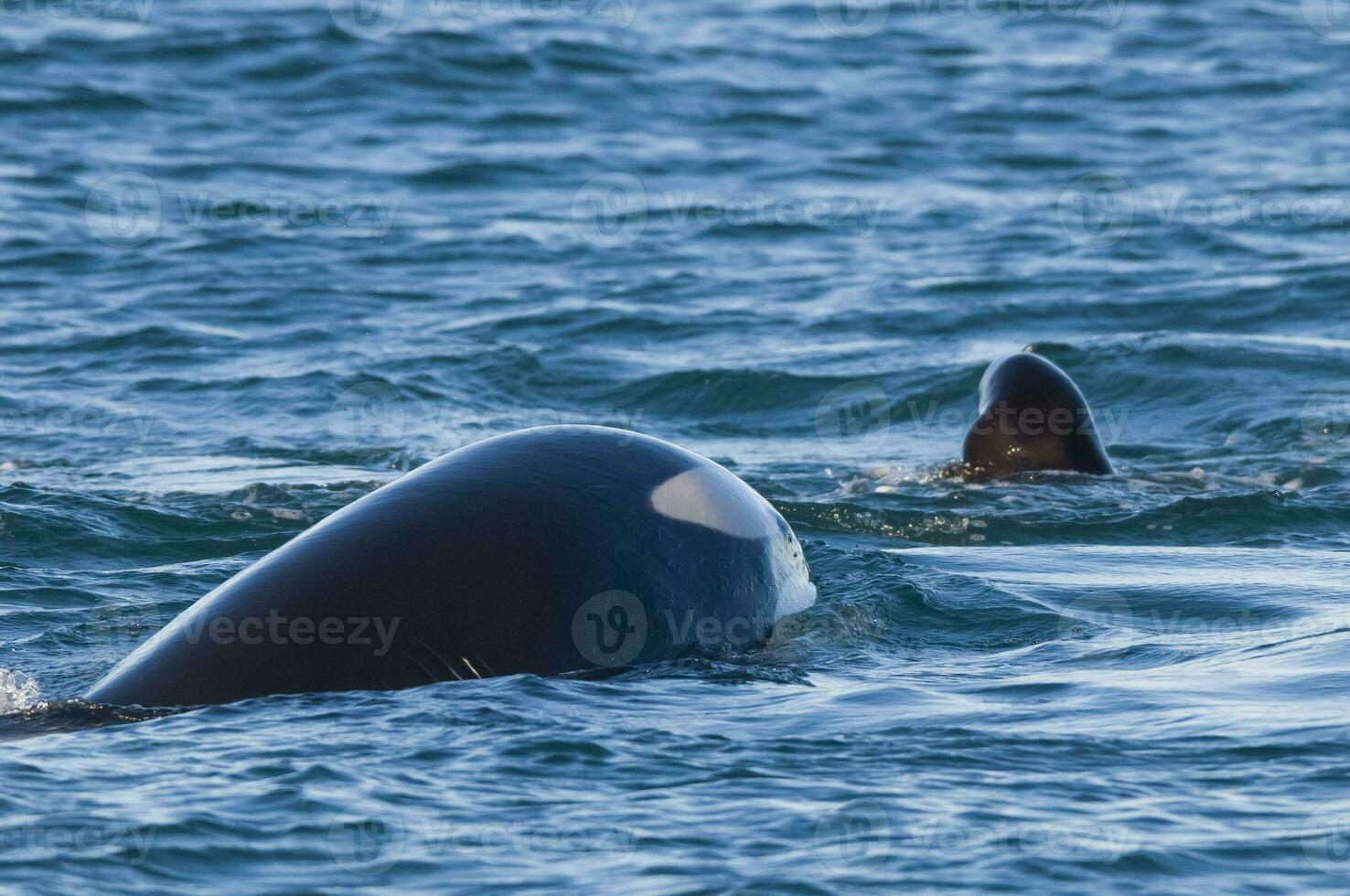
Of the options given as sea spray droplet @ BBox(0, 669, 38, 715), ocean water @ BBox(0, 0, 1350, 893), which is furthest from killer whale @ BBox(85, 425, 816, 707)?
sea spray droplet @ BBox(0, 669, 38, 715)

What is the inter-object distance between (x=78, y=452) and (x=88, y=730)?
748 centimetres

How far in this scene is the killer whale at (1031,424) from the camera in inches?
403

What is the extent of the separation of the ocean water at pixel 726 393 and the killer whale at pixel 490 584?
0.11 m

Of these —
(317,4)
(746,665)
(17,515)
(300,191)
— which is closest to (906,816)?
(746,665)

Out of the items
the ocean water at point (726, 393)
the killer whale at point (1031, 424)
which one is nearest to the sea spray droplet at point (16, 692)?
the ocean water at point (726, 393)

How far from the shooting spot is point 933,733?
5.50m

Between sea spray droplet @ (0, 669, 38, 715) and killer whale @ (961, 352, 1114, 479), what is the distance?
18.3 ft

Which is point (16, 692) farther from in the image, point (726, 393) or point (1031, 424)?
point (726, 393)

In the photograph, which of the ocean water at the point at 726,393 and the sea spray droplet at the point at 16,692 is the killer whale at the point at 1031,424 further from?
the sea spray droplet at the point at 16,692

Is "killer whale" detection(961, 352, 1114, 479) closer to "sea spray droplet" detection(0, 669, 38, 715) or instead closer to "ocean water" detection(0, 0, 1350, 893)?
"ocean water" detection(0, 0, 1350, 893)

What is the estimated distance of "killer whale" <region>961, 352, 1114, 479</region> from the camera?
10227 mm

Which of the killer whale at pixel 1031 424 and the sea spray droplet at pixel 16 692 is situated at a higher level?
the killer whale at pixel 1031 424

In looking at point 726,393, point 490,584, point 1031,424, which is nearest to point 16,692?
point 490,584

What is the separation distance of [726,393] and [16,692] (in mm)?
8877
